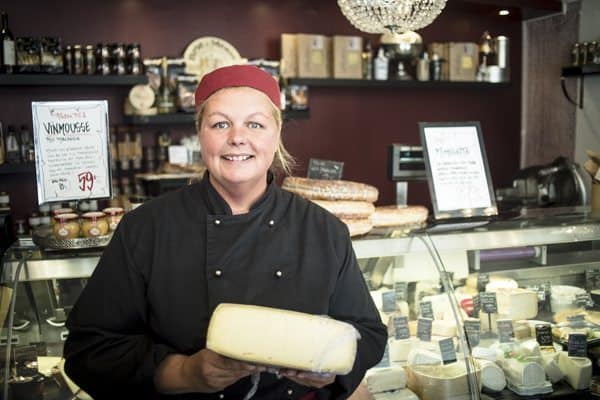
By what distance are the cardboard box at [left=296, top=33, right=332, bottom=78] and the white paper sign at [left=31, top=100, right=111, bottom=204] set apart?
3263 millimetres

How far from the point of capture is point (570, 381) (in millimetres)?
2199

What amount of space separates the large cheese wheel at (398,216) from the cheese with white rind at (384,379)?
504 mm

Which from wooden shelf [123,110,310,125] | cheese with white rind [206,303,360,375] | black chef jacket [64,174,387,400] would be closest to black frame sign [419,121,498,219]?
black chef jacket [64,174,387,400]

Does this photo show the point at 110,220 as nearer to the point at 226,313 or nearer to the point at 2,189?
the point at 226,313

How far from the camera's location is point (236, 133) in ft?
4.65

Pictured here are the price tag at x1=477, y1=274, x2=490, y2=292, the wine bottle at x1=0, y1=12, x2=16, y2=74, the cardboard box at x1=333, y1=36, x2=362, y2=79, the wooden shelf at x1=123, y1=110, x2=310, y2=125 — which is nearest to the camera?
the price tag at x1=477, y1=274, x2=490, y2=292

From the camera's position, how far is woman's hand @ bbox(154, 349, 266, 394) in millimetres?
1204

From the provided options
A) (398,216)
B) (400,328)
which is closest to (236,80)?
(398,216)

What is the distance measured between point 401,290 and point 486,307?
12.6 inches

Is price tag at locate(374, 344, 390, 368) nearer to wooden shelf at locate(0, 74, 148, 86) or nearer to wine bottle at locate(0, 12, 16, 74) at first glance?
wooden shelf at locate(0, 74, 148, 86)

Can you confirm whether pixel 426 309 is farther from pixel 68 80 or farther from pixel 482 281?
pixel 68 80

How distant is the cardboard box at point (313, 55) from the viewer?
5.04 meters

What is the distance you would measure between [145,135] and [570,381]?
360cm

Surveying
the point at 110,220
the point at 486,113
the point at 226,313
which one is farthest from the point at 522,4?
the point at 226,313
